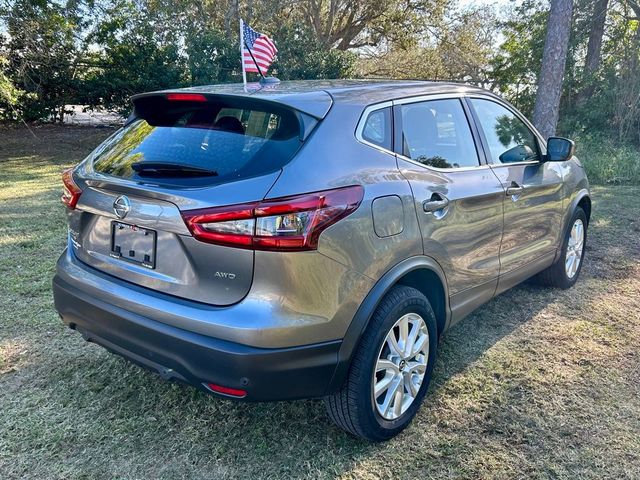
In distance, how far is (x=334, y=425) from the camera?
2760 millimetres

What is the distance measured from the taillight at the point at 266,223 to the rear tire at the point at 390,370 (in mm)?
611

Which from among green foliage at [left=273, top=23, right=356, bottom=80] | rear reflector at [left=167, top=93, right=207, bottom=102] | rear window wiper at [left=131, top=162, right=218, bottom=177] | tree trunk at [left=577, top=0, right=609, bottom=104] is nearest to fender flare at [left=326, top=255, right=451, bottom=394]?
rear window wiper at [left=131, top=162, right=218, bottom=177]

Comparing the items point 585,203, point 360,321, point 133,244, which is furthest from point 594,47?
point 133,244

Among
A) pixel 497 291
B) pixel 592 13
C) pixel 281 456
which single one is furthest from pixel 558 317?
pixel 592 13

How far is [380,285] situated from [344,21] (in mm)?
21672

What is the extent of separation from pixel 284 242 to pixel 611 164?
11091 millimetres

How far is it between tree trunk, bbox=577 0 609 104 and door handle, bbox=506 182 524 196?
1395 cm

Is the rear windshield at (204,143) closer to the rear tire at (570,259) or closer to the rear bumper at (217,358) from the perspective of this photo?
the rear bumper at (217,358)

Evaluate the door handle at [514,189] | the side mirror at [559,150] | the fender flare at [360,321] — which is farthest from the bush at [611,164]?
the fender flare at [360,321]

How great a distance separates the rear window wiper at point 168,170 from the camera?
87.1 inches

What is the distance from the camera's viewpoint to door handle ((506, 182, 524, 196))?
3365 millimetres

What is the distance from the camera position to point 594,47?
627 inches

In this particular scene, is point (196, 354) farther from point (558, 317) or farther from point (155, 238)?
point (558, 317)

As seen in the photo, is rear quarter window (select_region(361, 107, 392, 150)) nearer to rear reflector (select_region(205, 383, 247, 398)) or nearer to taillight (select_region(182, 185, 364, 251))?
taillight (select_region(182, 185, 364, 251))
